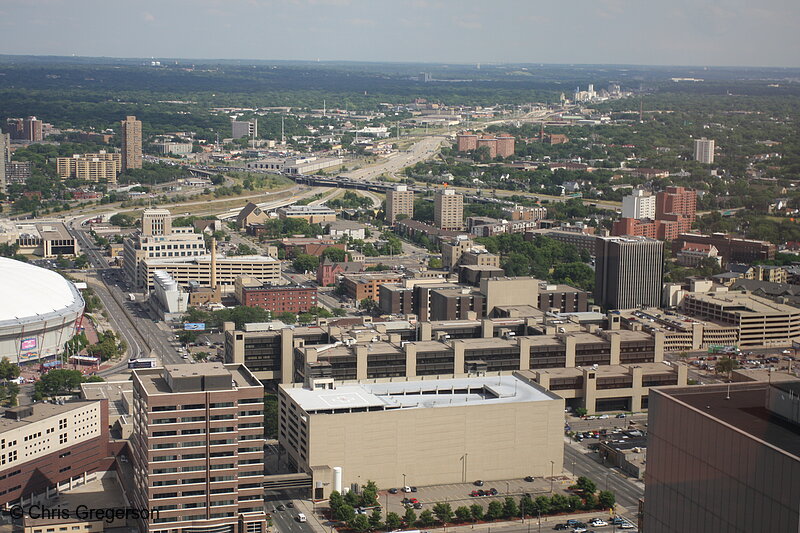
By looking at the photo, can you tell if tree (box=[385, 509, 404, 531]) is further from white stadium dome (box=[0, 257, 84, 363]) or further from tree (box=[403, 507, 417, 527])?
white stadium dome (box=[0, 257, 84, 363])

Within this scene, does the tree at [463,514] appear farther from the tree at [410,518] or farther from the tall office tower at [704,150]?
the tall office tower at [704,150]

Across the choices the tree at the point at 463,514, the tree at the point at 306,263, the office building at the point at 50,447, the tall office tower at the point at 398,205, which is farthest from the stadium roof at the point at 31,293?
the tall office tower at the point at 398,205

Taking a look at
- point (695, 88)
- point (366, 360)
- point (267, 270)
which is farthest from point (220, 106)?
point (366, 360)

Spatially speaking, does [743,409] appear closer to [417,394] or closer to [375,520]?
[375,520]

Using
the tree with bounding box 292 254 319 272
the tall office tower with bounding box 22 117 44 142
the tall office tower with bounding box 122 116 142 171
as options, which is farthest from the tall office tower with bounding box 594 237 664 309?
the tall office tower with bounding box 22 117 44 142

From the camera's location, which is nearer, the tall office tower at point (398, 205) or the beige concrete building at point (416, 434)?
the beige concrete building at point (416, 434)

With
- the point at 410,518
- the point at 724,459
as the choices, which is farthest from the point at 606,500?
the point at 724,459
